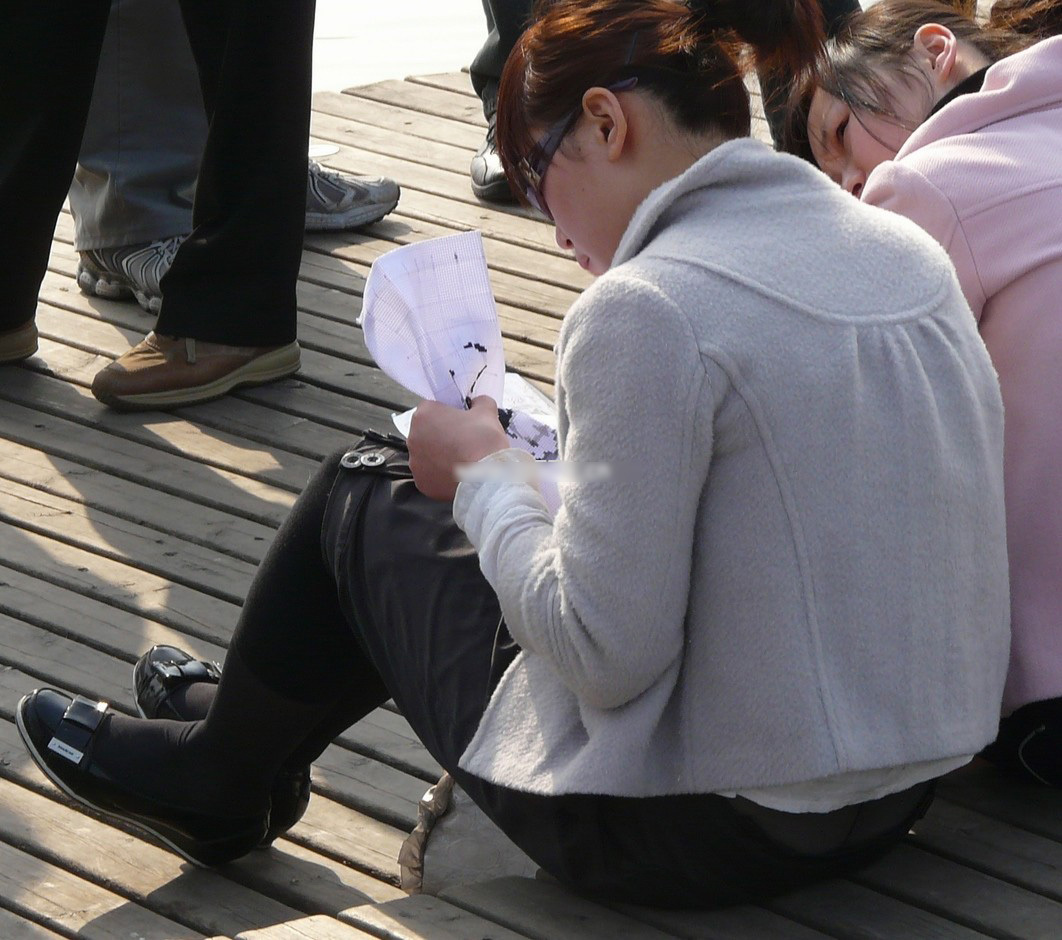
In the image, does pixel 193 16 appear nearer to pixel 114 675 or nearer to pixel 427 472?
pixel 114 675

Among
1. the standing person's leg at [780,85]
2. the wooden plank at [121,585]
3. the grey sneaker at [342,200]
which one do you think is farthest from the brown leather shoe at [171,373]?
the standing person's leg at [780,85]

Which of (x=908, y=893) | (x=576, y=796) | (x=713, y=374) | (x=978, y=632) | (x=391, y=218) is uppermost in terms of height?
(x=713, y=374)

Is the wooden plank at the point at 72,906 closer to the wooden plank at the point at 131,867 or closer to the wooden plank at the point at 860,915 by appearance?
the wooden plank at the point at 131,867

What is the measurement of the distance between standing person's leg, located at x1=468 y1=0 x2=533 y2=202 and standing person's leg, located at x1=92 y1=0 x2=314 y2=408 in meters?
0.86

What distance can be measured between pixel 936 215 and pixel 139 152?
2307 millimetres

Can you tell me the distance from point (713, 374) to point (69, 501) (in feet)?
5.97

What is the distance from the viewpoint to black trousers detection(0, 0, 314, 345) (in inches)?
115

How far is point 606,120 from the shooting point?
1418 millimetres

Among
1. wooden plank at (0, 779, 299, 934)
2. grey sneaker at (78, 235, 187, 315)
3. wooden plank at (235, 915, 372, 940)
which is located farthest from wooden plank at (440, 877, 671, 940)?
grey sneaker at (78, 235, 187, 315)

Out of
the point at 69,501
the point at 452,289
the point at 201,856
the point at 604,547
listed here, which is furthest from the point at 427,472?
the point at 69,501

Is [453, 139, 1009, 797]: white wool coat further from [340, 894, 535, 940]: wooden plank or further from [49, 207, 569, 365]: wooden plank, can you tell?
[49, 207, 569, 365]: wooden plank

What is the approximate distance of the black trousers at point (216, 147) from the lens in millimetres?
2932

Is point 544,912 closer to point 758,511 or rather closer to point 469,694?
point 469,694

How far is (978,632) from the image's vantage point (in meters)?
1.40
